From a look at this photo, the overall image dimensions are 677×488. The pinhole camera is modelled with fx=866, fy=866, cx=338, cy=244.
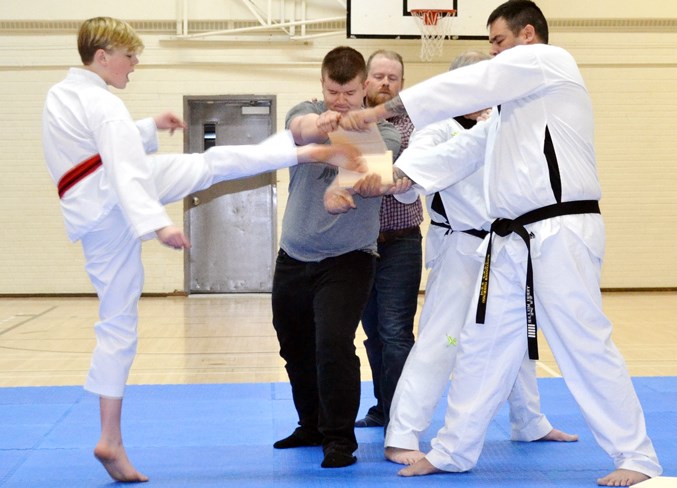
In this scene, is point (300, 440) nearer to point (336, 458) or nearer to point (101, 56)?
point (336, 458)

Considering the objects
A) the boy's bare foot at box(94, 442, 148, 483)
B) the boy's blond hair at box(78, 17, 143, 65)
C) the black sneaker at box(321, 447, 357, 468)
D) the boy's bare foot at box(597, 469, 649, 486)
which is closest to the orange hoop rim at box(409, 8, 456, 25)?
the boy's blond hair at box(78, 17, 143, 65)

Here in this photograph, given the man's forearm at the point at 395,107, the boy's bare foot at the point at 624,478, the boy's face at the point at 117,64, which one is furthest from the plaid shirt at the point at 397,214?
the boy's bare foot at the point at 624,478

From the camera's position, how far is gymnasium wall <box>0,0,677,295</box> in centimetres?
1152

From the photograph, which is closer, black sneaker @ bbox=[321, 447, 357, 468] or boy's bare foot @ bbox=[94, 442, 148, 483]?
boy's bare foot @ bbox=[94, 442, 148, 483]

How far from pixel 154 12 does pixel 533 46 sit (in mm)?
8984

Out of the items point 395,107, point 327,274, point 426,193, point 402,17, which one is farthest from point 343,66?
point 402,17

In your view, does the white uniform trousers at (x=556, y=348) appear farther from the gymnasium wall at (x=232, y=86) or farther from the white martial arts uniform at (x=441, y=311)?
the gymnasium wall at (x=232, y=86)

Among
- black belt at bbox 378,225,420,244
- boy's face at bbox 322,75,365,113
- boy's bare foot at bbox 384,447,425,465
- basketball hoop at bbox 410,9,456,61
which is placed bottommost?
boy's bare foot at bbox 384,447,425,465

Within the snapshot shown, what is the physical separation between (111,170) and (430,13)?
7305 mm

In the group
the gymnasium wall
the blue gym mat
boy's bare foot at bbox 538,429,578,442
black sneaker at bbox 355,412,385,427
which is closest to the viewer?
the blue gym mat

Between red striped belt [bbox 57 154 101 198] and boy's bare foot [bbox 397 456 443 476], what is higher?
red striped belt [bbox 57 154 101 198]

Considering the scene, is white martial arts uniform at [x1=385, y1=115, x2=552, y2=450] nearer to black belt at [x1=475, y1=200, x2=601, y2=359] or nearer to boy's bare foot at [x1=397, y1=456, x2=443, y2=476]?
boy's bare foot at [x1=397, y1=456, x2=443, y2=476]

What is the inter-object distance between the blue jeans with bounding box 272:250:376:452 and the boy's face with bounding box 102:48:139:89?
1.08 meters

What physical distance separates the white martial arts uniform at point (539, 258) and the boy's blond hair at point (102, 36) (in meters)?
1.13
